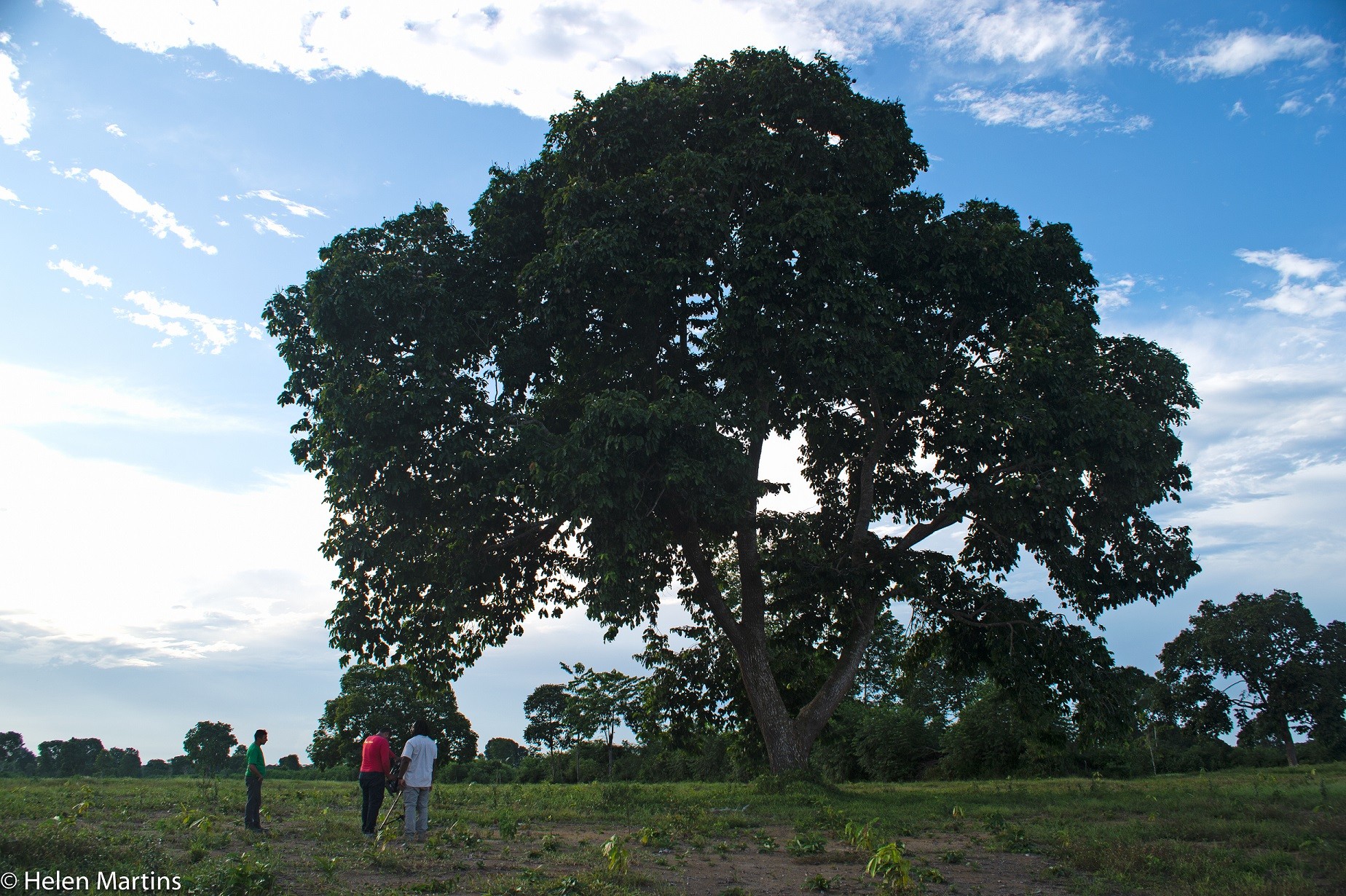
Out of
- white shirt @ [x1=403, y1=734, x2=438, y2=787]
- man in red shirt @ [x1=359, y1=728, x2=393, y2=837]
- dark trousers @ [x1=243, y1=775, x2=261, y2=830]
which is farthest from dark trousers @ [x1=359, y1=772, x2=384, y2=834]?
dark trousers @ [x1=243, y1=775, x2=261, y2=830]

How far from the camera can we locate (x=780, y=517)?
23.2m

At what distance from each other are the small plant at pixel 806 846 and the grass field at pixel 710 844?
39mm

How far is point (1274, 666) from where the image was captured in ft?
149

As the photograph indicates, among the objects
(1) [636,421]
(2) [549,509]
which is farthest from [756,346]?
(2) [549,509]

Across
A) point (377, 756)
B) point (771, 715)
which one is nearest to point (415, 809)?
point (377, 756)

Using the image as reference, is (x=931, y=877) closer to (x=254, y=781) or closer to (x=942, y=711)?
(x=254, y=781)

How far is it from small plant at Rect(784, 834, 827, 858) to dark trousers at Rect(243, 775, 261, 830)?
299 inches

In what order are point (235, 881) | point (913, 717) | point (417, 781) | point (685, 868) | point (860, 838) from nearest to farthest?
point (235, 881) < point (685, 868) < point (860, 838) < point (417, 781) < point (913, 717)

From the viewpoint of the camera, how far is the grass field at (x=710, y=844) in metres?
8.59

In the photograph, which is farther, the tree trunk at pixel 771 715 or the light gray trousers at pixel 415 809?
the tree trunk at pixel 771 715

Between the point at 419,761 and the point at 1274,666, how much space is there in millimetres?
48453

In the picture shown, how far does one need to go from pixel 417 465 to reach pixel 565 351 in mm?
4771

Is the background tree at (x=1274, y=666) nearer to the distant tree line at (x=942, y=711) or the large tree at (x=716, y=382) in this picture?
the distant tree line at (x=942, y=711)

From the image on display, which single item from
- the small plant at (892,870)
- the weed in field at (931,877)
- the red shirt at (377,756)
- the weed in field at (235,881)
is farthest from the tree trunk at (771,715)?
the weed in field at (235,881)
